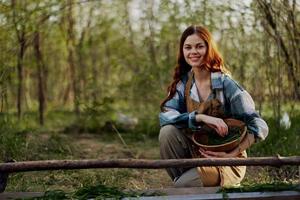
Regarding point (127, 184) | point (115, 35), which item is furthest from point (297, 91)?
point (115, 35)

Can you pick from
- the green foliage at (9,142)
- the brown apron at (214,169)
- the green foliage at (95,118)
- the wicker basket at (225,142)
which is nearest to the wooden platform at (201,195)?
the brown apron at (214,169)

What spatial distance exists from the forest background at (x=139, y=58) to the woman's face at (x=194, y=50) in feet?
3.99

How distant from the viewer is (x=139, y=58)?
8.31 m

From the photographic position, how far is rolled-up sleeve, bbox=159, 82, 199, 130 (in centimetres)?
343

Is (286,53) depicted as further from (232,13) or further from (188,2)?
(188,2)

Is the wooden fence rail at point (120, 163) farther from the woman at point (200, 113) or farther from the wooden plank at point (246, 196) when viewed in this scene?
the woman at point (200, 113)

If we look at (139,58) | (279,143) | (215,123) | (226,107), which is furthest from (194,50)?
(139,58)

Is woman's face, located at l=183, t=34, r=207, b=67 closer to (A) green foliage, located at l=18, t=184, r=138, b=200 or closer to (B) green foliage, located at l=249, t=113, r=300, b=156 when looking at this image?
(A) green foliage, located at l=18, t=184, r=138, b=200

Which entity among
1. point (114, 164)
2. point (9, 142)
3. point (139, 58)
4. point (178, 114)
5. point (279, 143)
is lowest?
point (279, 143)

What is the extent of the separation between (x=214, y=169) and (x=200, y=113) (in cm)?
35

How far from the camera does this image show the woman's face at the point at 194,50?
3555 mm

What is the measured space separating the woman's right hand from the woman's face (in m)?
0.36

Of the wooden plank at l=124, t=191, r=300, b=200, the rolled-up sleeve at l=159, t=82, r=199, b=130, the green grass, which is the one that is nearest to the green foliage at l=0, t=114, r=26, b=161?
the green grass

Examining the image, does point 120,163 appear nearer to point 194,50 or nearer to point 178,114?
point 178,114
